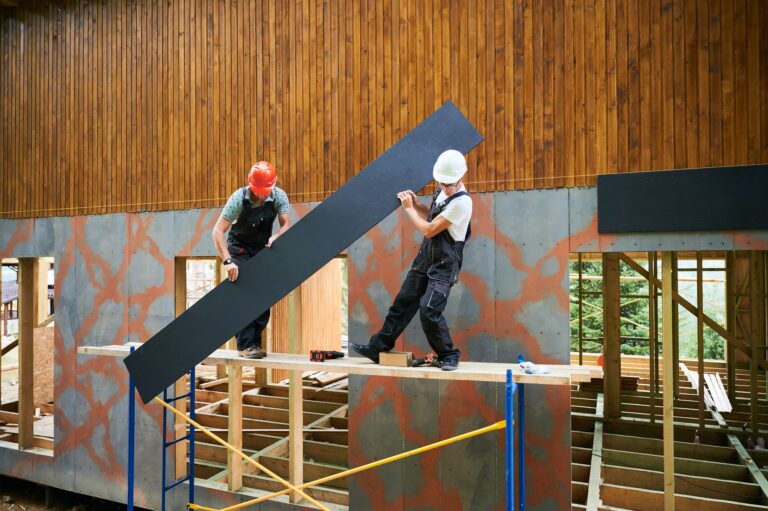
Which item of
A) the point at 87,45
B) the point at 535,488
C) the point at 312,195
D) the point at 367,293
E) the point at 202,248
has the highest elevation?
the point at 87,45

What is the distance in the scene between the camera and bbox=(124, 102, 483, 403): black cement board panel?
3475 millimetres

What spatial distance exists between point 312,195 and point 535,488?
11.8 feet

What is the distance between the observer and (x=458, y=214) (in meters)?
3.47

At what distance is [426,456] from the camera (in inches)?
197

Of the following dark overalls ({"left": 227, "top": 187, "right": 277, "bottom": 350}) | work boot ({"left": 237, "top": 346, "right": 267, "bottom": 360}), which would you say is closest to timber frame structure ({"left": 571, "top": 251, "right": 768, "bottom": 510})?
work boot ({"left": 237, "top": 346, "right": 267, "bottom": 360})

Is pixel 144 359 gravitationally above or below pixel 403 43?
below

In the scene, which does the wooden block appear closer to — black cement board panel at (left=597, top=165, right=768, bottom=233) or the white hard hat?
the white hard hat

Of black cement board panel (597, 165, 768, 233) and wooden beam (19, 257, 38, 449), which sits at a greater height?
black cement board panel (597, 165, 768, 233)

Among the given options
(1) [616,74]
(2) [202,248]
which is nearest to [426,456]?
(2) [202,248]

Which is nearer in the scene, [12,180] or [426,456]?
[426,456]

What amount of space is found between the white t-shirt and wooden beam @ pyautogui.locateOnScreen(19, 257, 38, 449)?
21.1ft

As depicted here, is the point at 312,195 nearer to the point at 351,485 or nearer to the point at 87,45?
the point at 351,485

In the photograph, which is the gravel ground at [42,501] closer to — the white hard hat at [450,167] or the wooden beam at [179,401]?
the wooden beam at [179,401]

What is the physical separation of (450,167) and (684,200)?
2.21 meters
